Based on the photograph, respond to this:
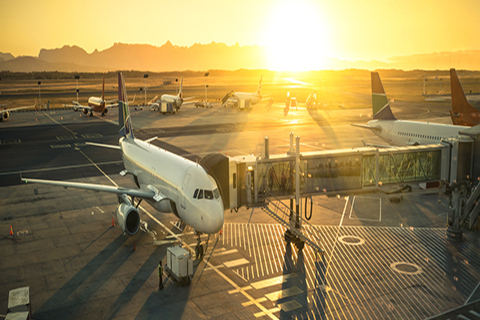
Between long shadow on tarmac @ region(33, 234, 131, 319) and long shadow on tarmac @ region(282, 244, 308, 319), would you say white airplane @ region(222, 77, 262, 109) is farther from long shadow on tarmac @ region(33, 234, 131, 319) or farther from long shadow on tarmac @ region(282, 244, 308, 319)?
long shadow on tarmac @ region(282, 244, 308, 319)

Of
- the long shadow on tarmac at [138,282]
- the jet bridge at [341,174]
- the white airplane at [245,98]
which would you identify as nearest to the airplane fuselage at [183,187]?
the jet bridge at [341,174]

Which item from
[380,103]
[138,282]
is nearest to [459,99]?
[380,103]

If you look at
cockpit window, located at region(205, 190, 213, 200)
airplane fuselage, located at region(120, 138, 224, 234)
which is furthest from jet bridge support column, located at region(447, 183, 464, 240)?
cockpit window, located at region(205, 190, 213, 200)

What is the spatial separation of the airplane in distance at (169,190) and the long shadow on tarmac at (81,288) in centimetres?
243

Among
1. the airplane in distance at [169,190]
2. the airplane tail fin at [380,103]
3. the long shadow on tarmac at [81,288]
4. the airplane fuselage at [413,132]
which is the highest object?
the airplane tail fin at [380,103]

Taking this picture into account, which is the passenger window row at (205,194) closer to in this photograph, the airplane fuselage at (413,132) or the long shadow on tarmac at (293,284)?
the long shadow on tarmac at (293,284)

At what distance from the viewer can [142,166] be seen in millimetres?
35375

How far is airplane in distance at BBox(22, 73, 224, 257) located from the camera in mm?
26209

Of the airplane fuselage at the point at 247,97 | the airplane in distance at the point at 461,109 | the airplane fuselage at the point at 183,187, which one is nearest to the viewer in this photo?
the airplane fuselage at the point at 183,187

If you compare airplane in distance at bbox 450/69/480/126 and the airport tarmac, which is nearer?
the airport tarmac

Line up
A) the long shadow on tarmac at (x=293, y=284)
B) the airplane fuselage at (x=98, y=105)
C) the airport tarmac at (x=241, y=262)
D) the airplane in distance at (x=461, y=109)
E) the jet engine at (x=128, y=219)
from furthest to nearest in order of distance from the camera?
the airplane fuselage at (x=98, y=105) < the airplane in distance at (x=461, y=109) < the jet engine at (x=128, y=219) < the airport tarmac at (x=241, y=262) < the long shadow on tarmac at (x=293, y=284)

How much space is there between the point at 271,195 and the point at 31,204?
23.7 metres

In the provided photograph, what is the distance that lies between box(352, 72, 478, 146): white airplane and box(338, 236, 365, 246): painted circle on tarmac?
20.8 meters

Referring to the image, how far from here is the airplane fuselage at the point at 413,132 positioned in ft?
159
